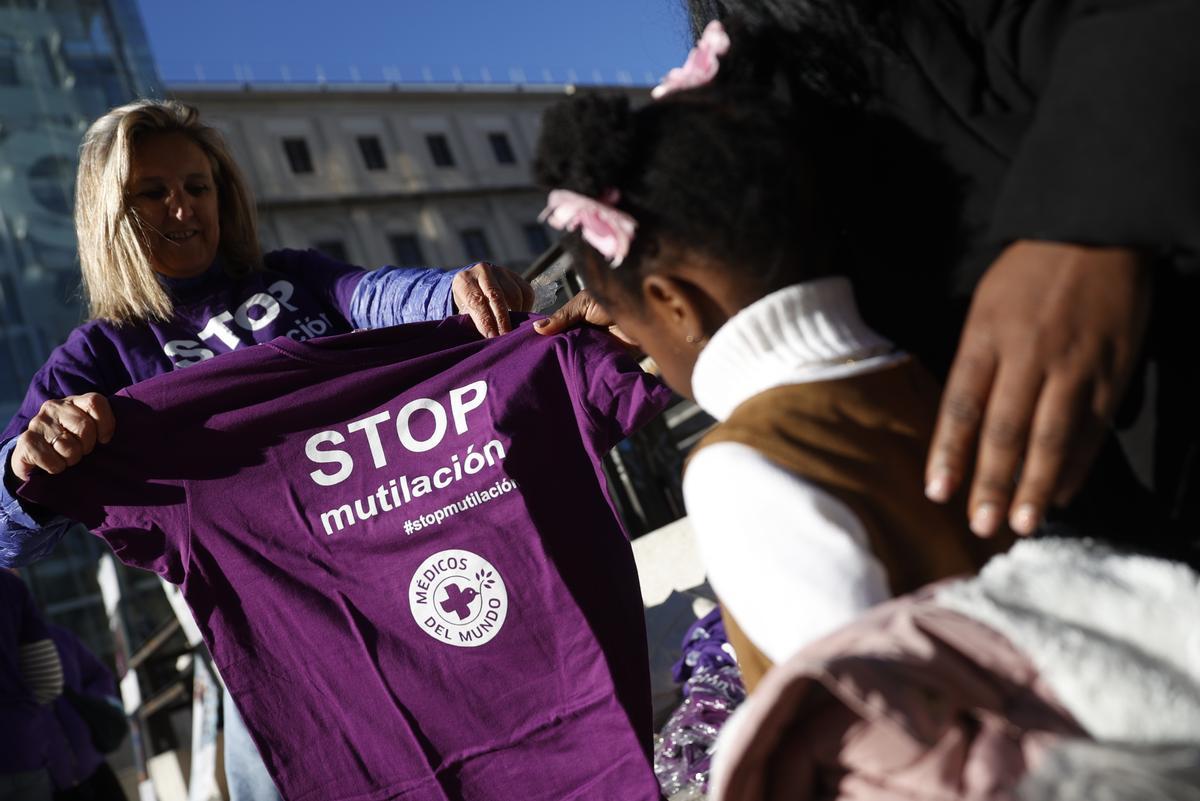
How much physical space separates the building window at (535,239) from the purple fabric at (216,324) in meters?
35.2

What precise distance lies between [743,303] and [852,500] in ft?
0.89

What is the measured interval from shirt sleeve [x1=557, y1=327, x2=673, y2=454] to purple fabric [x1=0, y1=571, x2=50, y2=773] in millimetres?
3563

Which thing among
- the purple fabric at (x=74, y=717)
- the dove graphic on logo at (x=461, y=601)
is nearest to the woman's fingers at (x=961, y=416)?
the dove graphic on logo at (x=461, y=601)

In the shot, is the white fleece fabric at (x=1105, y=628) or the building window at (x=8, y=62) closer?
the white fleece fabric at (x=1105, y=628)

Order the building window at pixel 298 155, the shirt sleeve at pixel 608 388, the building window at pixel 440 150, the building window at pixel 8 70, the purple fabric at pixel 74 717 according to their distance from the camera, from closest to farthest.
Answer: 1. the shirt sleeve at pixel 608 388
2. the purple fabric at pixel 74 717
3. the building window at pixel 8 70
4. the building window at pixel 298 155
5. the building window at pixel 440 150

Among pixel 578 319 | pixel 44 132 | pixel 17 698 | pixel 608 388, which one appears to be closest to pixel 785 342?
pixel 608 388

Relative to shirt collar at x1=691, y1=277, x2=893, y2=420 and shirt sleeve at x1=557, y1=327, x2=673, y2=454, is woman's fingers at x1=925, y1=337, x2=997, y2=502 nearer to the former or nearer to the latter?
shirt collar at x1=691, y1=277, x2=893, y2=420

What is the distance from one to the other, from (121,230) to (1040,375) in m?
2.26

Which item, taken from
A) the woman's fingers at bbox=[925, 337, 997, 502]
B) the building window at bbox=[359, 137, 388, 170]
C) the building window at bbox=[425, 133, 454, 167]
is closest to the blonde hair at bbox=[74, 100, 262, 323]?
the woman's fingers at bbox=[925, 337, 997, 502]

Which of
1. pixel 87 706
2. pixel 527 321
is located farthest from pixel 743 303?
pixel 87 706

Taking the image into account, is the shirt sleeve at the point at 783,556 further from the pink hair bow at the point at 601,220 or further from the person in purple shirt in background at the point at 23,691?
the person in purple shirt in background at the point at 23,691

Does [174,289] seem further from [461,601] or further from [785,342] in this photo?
[785,342]

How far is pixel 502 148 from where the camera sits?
128ft

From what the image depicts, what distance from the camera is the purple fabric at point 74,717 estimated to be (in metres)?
4.99
